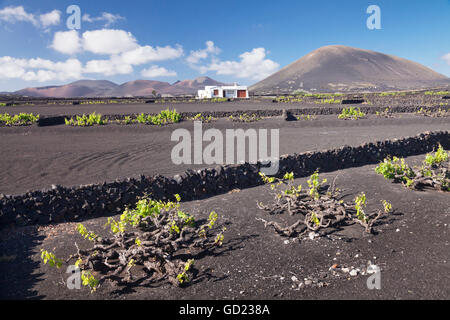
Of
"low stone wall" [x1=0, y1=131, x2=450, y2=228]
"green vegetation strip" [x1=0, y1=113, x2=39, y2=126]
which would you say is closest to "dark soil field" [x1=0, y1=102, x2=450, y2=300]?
"low stone wall" [x1=0, y1=131, x2=450, y2=228]

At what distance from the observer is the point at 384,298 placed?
3.18 metres

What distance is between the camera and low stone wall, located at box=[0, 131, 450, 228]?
17.3ft

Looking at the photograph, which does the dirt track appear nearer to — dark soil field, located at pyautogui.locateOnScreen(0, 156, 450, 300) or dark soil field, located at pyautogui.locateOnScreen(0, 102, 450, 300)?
dark soil field, located at pyautogui.locateOnScreen(0, 102, 450, 300)

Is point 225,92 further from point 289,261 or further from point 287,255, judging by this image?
point 289,261

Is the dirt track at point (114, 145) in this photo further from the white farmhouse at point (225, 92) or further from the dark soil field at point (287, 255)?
the white farmhouse at point (225, 92)

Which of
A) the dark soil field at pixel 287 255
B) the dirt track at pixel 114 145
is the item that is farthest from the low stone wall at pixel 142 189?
the dirt track at pixel 114 145

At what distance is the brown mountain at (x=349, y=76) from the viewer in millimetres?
148625

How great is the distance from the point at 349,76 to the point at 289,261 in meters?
179

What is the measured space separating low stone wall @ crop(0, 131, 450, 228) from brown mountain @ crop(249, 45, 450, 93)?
136846 millimetres

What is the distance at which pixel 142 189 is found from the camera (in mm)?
5902

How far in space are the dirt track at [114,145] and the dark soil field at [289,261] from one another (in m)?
3.93

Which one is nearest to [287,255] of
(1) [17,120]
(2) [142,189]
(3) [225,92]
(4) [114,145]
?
(2) [142,189]
